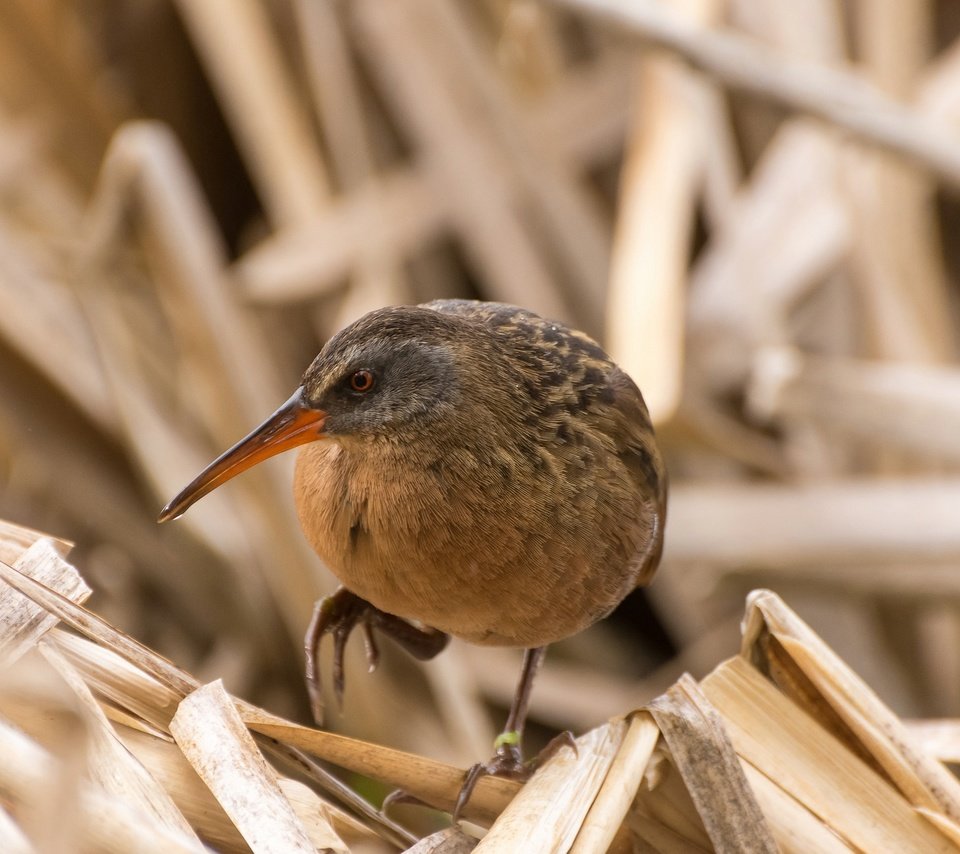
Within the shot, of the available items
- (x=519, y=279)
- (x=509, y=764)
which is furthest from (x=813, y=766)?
(x=519, y=279)

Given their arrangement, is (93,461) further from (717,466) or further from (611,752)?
(611,752)

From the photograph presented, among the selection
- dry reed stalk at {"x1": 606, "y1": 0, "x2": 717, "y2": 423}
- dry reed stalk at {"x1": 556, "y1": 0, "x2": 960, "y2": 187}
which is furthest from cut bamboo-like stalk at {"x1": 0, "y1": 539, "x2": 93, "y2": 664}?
dry reed stalk at {"x1": 556, "y1": 0, "x2": 960, "y2": 187}

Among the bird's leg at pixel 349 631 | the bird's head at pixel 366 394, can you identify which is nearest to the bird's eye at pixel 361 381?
the bird's head at pixel 366 394

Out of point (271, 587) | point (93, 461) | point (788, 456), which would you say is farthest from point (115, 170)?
point (788, 456)

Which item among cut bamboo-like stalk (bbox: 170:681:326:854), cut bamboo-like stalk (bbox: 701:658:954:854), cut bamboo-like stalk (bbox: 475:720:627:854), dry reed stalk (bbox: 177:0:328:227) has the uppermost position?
dry reed stalk (bbox: 177:0:328:227)

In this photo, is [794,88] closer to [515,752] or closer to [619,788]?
[515,752]

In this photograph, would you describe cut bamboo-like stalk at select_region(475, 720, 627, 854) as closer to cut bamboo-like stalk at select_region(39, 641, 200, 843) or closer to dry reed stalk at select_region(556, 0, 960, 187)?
cut bamboo-like stalk at select_region(39, 641, 200, 843)

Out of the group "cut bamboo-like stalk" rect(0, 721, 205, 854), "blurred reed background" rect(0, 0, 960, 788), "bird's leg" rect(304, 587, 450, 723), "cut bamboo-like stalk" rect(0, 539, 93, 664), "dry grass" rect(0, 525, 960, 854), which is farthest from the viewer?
"blurred reed background" rect(0, 0, 960, 788)
